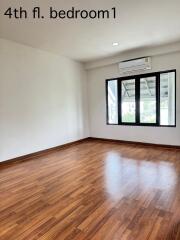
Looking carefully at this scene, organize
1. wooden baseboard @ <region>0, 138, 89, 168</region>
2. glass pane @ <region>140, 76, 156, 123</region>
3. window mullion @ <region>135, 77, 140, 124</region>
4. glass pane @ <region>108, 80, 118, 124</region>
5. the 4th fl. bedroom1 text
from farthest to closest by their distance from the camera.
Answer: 1. glass pane @ <region>108, 80, 118, 124</region>
2. window mullion @ <region>135, 77, 140, 124</region>
3. glass pane @ <region>140, 76, 156, 123</region>
4. wooden baseboard @ <region>0, 138, 89, 168</region>
5. the 4th fl. bedroom1 text

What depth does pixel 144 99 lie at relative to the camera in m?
5.25

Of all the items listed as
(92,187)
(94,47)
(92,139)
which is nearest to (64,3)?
(94,47)

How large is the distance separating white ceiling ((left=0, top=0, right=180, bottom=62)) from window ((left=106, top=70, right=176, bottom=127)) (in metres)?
0.98

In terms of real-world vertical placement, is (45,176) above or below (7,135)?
below

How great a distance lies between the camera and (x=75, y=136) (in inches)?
231

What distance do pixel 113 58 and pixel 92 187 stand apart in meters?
4.05

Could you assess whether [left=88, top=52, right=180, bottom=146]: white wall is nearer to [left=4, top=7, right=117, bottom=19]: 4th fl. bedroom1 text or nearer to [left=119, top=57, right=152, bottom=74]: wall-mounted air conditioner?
[left=119, top=57, right=152, bottom=74]: wall-mounted air conditioner

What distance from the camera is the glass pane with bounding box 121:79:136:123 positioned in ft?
17.9

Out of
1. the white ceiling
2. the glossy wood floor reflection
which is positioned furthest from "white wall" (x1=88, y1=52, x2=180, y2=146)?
the glossy wood floor reflection

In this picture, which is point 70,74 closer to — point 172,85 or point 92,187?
point 172,85

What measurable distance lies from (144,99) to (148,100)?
12cm

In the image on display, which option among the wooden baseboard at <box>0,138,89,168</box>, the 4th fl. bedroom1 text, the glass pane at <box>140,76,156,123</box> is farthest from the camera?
the glass pane at <box>140,76,156,123</box>

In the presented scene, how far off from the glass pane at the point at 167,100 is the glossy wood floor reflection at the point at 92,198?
46.7 inches

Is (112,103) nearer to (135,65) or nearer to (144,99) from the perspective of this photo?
(144,99)
